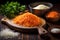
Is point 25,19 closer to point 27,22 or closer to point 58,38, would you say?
point 27,22

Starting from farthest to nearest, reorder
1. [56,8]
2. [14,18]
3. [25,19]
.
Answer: [56,8]
[14,18]
[25,19]

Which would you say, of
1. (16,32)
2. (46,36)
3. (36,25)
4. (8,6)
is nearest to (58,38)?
(46,36)

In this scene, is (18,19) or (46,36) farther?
(18,19)

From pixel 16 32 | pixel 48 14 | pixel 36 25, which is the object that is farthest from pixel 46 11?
pixel 16 32

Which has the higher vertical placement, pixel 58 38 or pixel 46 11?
pixel 46 11

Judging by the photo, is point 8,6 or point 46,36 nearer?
point 46,36

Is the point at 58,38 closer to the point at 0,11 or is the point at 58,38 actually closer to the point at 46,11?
the point at 46,11

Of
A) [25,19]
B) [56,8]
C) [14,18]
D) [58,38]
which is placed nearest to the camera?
[58,38]

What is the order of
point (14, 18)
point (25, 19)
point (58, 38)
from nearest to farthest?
point (58, 38)
point (25, 19)
point (14, 18)

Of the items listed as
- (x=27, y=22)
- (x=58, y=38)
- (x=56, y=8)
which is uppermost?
(x=56, y=8)
